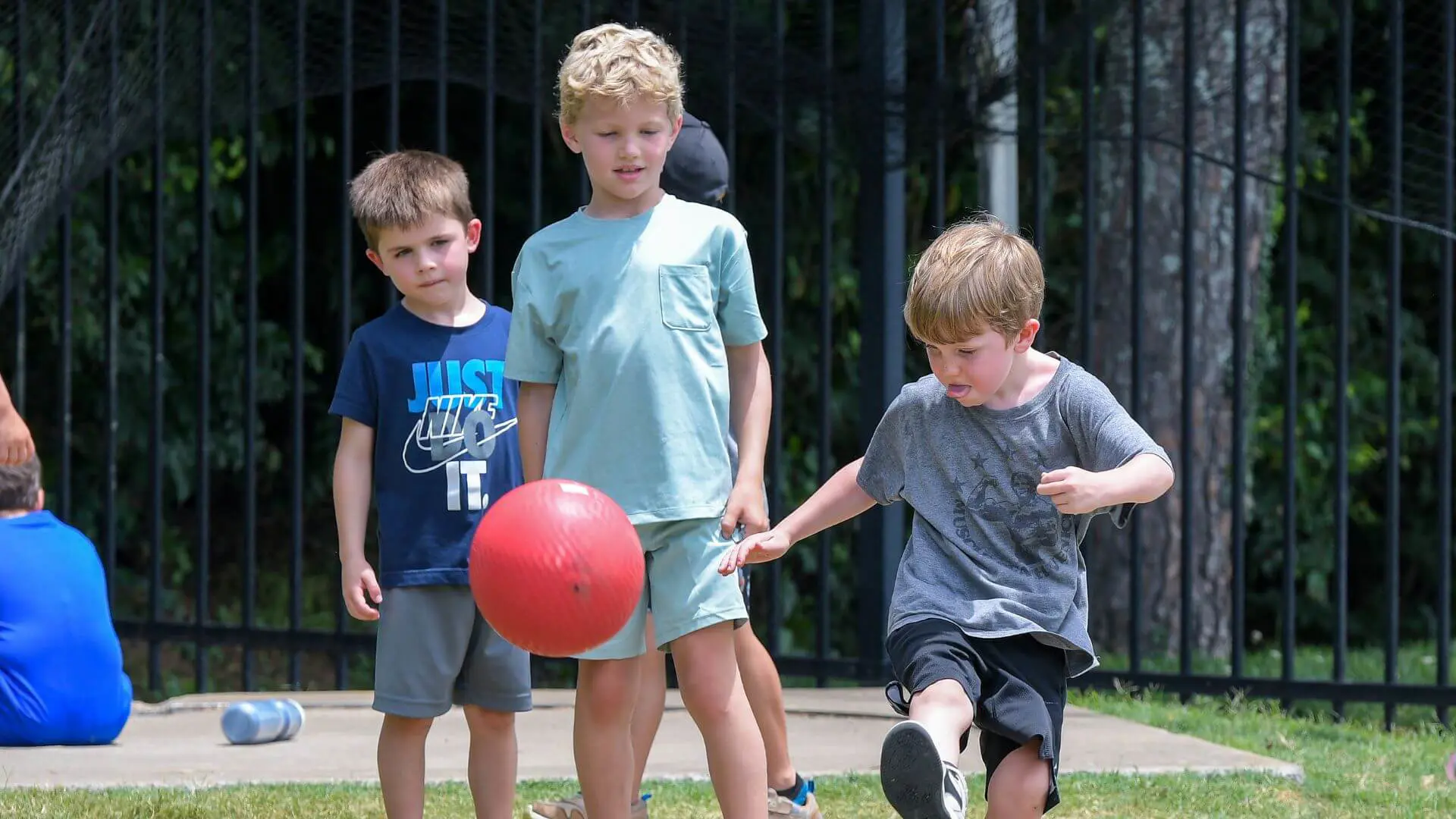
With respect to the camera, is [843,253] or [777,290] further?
A: [843,253]

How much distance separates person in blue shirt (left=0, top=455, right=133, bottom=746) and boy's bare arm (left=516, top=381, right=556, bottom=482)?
204cm

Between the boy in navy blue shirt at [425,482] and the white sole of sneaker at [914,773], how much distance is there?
102 cm

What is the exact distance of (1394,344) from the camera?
17.7 ft

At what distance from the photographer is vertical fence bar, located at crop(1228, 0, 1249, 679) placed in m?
5.32

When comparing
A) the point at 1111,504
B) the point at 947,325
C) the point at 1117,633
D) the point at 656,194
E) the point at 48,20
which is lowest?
the point at 1117,633

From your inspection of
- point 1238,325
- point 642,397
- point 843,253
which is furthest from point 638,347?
point 843,253

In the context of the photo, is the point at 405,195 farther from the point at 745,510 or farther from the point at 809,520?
the point at 809,520

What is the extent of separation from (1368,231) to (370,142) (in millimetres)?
5186

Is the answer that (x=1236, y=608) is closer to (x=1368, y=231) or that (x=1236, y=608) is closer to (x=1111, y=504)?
(x=1111, y=504)

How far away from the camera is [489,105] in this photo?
5.77 meters

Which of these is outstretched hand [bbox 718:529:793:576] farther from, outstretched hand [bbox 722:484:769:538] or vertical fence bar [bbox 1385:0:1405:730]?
vertical fence bar [bbox 1385:0:1405:730]

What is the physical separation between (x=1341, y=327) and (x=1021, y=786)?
296cm

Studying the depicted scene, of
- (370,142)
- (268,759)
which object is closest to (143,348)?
(370,142)

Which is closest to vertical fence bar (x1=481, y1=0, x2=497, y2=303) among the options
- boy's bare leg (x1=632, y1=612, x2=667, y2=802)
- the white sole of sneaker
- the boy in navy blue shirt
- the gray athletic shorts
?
the boy in navy blue shirt
